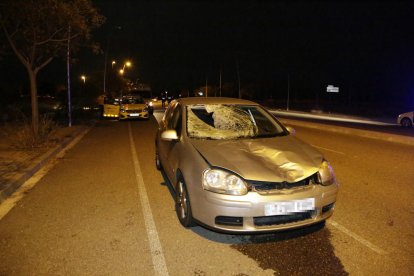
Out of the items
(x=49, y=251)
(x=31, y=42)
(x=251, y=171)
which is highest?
(x=31, y=42)

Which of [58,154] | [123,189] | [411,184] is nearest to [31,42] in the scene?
[58,154]

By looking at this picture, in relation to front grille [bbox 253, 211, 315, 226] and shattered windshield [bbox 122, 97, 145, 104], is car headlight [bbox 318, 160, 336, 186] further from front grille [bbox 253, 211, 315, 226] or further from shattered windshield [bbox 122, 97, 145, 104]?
shattered windshield [bbox 122, 97, 145, 104]

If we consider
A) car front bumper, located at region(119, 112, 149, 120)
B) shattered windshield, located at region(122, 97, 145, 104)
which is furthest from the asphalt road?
shattered windshield, located at region(122, 97, 145, 104)

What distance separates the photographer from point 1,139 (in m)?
12.8

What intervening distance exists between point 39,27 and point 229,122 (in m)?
10.0

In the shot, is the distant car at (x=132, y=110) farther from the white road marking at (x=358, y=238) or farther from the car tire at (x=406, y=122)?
the white road marking at (x=358, y=238)

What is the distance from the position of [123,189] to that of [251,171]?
11.0 ft

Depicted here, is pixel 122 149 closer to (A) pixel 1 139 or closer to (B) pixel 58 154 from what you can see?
(B) pixel 58 154

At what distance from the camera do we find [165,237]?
455 centimetres

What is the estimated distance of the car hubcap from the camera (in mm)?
4796

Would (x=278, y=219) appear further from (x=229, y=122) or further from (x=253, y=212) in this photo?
(x=229, y=122)

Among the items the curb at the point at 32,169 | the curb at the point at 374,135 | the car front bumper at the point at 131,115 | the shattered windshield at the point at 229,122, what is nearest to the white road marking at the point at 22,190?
→ the curb at the point at 32,169

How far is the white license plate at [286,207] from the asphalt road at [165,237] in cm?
47

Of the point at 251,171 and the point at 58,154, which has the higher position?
the point at 251,171
